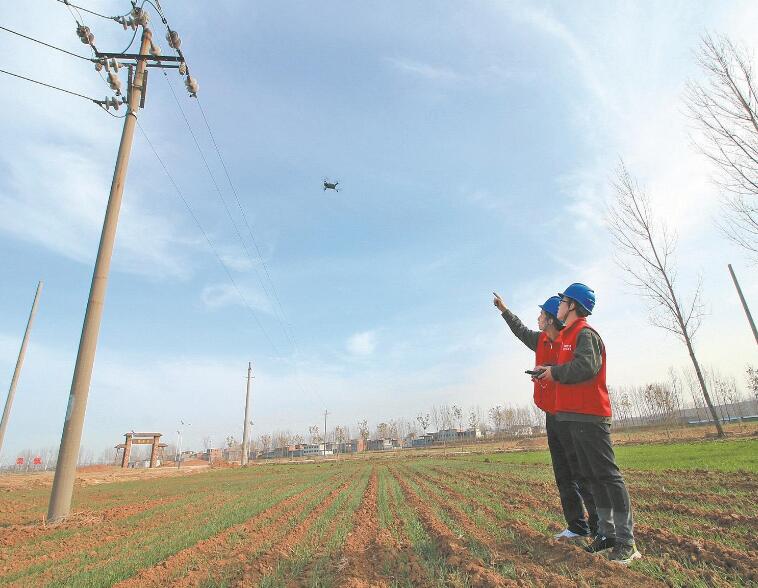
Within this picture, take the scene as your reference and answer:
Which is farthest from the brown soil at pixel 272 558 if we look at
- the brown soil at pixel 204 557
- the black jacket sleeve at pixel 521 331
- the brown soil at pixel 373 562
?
the black jacket sleeve at pixel 521 331

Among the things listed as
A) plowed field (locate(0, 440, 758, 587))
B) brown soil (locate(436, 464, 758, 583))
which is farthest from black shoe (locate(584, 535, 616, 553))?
brown soil (locate(436, 464, 758, 583))

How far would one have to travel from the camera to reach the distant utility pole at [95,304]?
7727 millimetres

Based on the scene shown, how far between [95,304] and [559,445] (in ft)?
30.5

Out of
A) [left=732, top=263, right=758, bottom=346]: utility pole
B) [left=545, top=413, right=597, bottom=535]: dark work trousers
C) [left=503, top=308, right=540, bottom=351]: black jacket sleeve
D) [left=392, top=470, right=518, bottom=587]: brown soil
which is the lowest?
[left=392, top=470, right=518, bottom=587]: brown soil

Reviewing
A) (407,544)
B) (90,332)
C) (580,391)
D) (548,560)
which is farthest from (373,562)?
(90,332)

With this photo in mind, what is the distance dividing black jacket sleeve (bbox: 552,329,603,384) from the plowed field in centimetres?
138

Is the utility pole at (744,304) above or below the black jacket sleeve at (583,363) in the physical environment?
above

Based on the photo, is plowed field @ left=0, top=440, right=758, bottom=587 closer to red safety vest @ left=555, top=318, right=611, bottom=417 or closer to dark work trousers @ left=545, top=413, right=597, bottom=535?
dark work trousers @ left=545, top=413, right=597, bottom=535

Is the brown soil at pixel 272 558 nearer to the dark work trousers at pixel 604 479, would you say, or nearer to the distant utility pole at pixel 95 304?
the dark work trousers at pixel 604 479

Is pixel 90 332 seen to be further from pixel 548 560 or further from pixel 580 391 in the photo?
pixel 580 391

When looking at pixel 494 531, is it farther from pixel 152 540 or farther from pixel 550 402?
pixel 152 540

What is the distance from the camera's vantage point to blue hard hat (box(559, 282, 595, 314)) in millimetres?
3789

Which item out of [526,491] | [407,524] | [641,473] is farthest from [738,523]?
[641,473]

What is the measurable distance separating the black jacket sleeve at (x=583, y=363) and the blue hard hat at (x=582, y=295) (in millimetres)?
353
